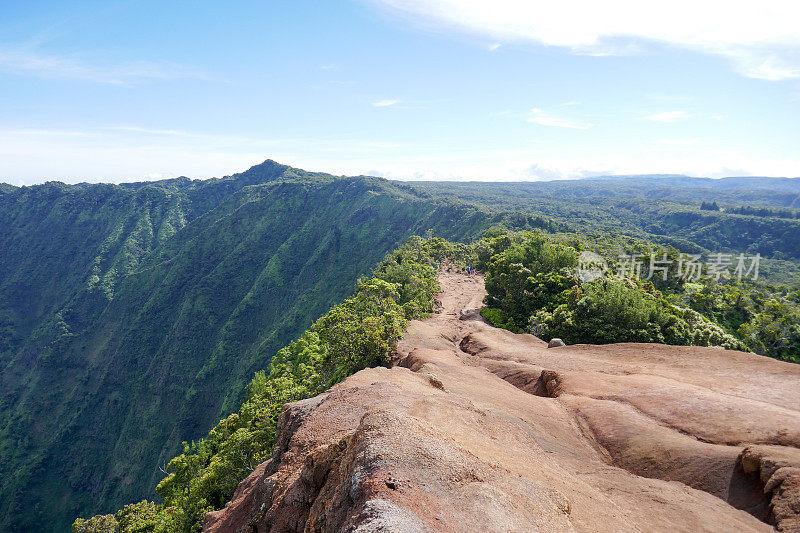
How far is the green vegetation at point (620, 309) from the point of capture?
109ft

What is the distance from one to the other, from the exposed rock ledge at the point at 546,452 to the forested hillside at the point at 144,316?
8112cm

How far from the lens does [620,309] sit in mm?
33750

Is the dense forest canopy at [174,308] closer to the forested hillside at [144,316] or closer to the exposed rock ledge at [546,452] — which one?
the forested hillside at [144,316]

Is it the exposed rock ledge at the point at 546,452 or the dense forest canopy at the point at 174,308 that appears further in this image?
the dense forest canopy at the point at 174,308

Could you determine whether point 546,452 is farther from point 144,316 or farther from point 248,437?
point 144,316

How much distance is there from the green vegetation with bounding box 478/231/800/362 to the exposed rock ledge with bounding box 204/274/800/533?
626 centimetres

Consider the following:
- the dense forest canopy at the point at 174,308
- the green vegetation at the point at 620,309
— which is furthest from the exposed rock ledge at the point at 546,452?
the dense forest canopy at the point at 174,308

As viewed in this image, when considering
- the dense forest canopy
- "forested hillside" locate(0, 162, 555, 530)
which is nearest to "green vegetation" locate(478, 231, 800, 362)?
the dense forest canopy

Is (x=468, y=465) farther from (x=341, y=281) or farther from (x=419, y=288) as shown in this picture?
(x=341, y=281)

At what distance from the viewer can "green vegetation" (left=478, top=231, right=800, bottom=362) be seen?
33.1 metres

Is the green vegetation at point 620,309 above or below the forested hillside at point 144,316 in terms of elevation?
above

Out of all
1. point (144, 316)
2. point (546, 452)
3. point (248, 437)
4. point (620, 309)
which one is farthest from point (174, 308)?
point (546, 452)

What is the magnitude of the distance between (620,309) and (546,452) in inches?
866

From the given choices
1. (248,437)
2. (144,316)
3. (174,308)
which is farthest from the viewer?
(174,308)
